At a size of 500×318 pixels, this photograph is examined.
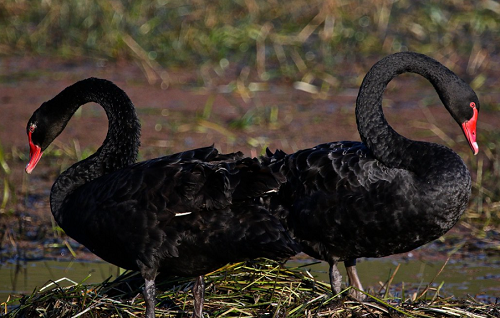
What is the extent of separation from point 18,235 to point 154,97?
3608mm

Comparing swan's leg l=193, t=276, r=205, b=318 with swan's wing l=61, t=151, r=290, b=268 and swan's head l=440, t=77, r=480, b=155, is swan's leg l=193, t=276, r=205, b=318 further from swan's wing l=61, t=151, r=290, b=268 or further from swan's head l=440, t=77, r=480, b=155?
swan's head l=440, t=77, r=480, b=155

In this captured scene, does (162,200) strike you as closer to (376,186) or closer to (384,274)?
(376,186)

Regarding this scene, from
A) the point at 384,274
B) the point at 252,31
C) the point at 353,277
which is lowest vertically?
the point at 384,274

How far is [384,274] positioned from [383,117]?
5.00 ft

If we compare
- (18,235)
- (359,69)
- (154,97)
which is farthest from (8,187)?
(359,69)

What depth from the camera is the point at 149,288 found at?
16.7 feet

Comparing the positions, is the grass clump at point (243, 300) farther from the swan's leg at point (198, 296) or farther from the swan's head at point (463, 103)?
the swan's head at point (463, 103)

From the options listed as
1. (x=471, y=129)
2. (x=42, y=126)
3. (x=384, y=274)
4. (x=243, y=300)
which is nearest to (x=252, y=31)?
(x=384, y=274)

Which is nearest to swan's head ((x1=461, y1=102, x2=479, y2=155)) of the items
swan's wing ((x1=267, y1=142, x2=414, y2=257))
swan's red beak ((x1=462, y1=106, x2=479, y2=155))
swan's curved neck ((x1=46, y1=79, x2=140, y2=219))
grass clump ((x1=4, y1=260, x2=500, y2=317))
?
swan's red beak ((x1=462, y1=106, x2=479, y2=155))

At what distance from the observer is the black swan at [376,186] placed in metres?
5.22

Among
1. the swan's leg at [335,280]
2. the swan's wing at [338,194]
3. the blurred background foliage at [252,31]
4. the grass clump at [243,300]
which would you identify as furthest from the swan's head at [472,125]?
the blurred background foliage at [252,31]

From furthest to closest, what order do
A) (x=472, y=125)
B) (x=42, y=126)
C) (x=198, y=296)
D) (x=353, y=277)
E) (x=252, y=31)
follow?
(x=252, y=31), (x=42, y=126), (x=353, y=277), (x=472, y=125), (x=198, y=296)

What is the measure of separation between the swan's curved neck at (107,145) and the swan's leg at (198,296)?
2.95ft

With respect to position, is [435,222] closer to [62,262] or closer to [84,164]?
[84,164]
